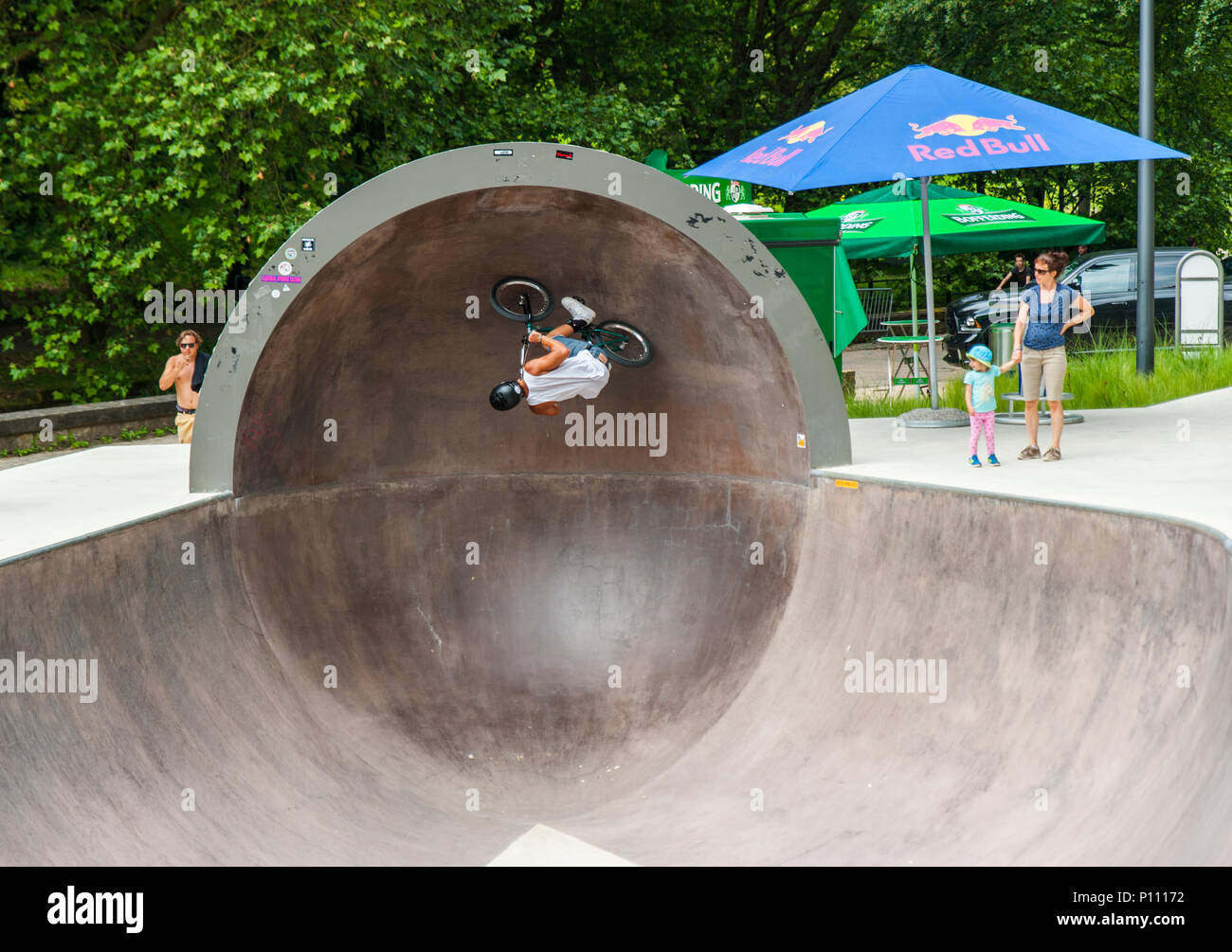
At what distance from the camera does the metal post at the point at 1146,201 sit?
40.0ft

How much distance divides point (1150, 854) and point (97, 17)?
1614 cm

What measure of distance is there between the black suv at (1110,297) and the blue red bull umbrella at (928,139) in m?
8.10

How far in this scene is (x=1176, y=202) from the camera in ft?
68.6

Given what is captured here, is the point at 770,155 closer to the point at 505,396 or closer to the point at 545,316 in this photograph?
the point at 545,316

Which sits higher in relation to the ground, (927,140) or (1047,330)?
(927,140)

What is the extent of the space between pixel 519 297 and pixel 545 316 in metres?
0.26

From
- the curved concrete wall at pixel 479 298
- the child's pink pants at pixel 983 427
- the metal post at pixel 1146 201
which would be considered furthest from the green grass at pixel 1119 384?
the curved concrete wall at pixel 479 298

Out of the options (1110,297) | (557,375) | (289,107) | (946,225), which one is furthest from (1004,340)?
(289,107)

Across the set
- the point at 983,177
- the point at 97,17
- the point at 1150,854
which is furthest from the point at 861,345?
the point at 1150,854

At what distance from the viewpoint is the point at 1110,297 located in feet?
58.4

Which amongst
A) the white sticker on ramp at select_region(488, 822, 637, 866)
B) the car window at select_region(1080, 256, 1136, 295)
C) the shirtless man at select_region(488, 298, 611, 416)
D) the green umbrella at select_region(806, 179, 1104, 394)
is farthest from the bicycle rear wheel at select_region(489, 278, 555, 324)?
the car window at select_region(1080, 256, 1136, 295)

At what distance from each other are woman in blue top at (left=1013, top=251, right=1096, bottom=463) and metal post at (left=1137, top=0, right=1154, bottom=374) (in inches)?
186

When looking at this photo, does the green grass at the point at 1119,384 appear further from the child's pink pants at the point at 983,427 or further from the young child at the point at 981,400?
the child's pink pants at the point at 983,427

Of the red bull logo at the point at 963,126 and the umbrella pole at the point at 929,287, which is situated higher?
the red bull logo at the point at 963,126
